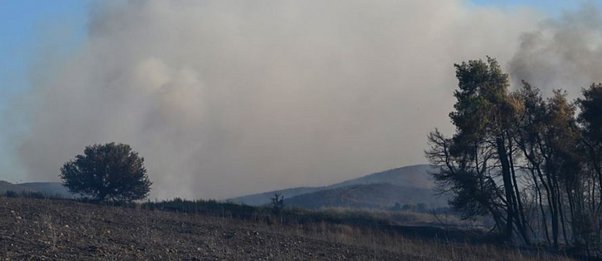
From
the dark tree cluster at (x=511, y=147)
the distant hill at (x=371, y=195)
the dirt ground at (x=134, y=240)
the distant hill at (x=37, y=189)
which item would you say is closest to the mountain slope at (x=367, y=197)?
the distant hill at (x=371, y=195)

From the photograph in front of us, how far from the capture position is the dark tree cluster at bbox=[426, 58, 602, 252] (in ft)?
130

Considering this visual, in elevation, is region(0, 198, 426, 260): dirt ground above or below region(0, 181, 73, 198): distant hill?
below

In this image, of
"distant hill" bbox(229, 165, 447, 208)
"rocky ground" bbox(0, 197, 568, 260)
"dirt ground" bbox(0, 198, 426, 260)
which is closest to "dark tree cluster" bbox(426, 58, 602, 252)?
"rocky ground" bbox(0, 197, 568, 260)

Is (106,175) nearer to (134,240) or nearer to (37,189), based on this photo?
(37,189)

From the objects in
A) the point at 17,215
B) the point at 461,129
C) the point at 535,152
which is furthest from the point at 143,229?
the point at 535,152

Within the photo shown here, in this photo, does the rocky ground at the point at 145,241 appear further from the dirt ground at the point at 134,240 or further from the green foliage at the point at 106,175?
the green foliage at the point at 106,175

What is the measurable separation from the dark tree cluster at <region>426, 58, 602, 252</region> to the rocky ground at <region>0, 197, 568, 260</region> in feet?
33.8

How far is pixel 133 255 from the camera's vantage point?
16.4m

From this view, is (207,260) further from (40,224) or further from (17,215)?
(17,215)

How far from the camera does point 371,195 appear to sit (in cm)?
12319

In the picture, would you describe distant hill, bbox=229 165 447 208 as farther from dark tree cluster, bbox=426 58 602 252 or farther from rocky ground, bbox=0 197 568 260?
rocky ground, bbox=0 197 568 260

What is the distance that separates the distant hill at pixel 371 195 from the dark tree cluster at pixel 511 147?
3725cm

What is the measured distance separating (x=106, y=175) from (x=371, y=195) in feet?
260

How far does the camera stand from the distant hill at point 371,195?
103 m
